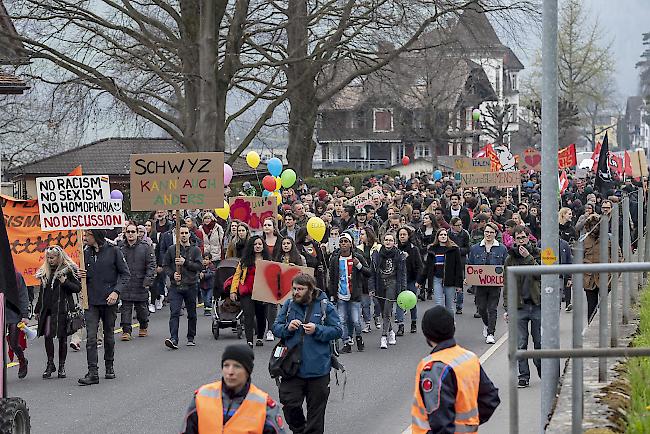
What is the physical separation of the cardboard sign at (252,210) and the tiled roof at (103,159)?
24.5 m

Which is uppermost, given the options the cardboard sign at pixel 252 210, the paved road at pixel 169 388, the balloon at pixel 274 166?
the balloon at pixel 274 166

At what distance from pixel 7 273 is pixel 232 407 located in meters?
3.32

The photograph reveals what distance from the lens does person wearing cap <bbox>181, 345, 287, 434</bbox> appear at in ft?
20.3

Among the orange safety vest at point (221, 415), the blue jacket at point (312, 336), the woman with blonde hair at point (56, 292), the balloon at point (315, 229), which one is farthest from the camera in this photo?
the balloon at point (315, 229)

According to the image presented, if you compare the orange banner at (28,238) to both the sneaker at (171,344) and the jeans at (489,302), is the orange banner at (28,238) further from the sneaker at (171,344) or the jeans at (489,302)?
the jeans at (489,302)

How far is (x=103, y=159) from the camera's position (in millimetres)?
49844

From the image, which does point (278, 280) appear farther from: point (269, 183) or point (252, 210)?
point (269, 183)

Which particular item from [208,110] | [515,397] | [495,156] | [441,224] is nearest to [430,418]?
[515,397]

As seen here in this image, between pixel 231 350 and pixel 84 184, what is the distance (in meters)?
11.2

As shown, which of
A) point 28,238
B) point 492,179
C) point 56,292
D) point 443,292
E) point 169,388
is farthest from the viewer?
point 492,179

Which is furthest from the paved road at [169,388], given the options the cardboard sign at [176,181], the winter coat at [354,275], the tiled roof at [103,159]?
the tiled roof at [103,159]

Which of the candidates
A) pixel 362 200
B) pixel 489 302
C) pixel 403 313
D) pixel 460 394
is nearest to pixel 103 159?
pixel 362 200

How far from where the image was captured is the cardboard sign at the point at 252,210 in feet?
69.3

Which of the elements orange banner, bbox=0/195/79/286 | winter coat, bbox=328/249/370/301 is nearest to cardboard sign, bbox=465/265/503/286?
winter coat, bbox=328/249/370/301
